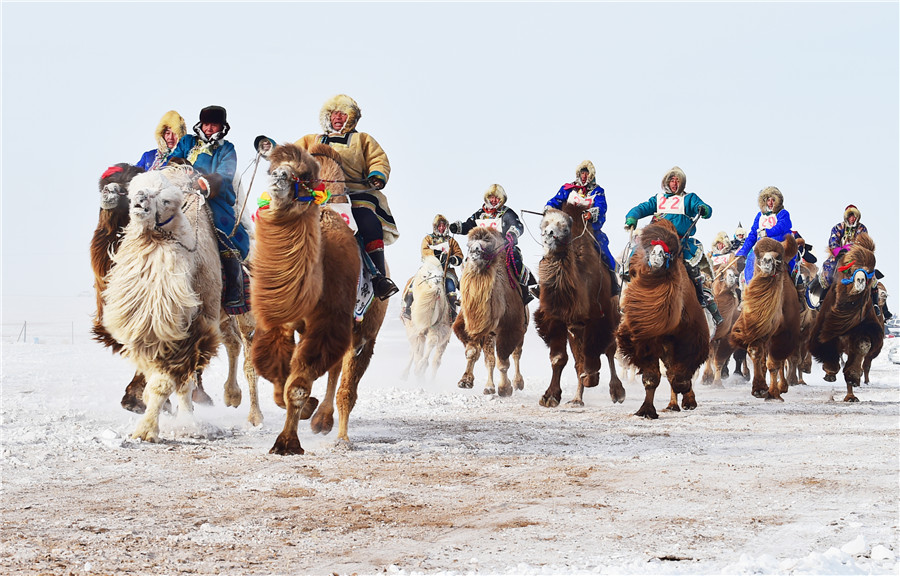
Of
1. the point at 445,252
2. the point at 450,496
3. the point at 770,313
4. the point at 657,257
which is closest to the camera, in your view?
the point at 450,496

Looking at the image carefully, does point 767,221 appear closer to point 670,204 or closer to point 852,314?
point 852,314

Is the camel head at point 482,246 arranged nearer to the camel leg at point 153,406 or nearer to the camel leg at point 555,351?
the camel leg at point 555,351

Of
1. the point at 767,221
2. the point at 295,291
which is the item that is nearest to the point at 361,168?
the point at 295,291

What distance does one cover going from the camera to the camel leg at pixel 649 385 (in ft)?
35.0

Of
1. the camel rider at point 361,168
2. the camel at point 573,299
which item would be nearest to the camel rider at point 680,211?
the camel at point 573,299

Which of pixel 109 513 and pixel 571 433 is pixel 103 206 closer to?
pixel 109 513

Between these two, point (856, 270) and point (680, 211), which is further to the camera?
point (856, 270)

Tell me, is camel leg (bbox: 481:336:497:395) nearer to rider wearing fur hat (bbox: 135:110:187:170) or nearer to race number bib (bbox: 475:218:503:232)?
race number bib (bbox: 475:218:503:232)

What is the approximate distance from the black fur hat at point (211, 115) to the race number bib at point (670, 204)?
572cm

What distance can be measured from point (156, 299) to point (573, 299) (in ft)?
18.8

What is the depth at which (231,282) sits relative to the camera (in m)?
9.03

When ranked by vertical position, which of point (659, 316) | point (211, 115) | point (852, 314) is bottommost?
point (659, 316)

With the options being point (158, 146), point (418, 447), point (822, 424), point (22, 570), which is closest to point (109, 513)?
point (22, 570)

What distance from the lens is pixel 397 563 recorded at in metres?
4.16
